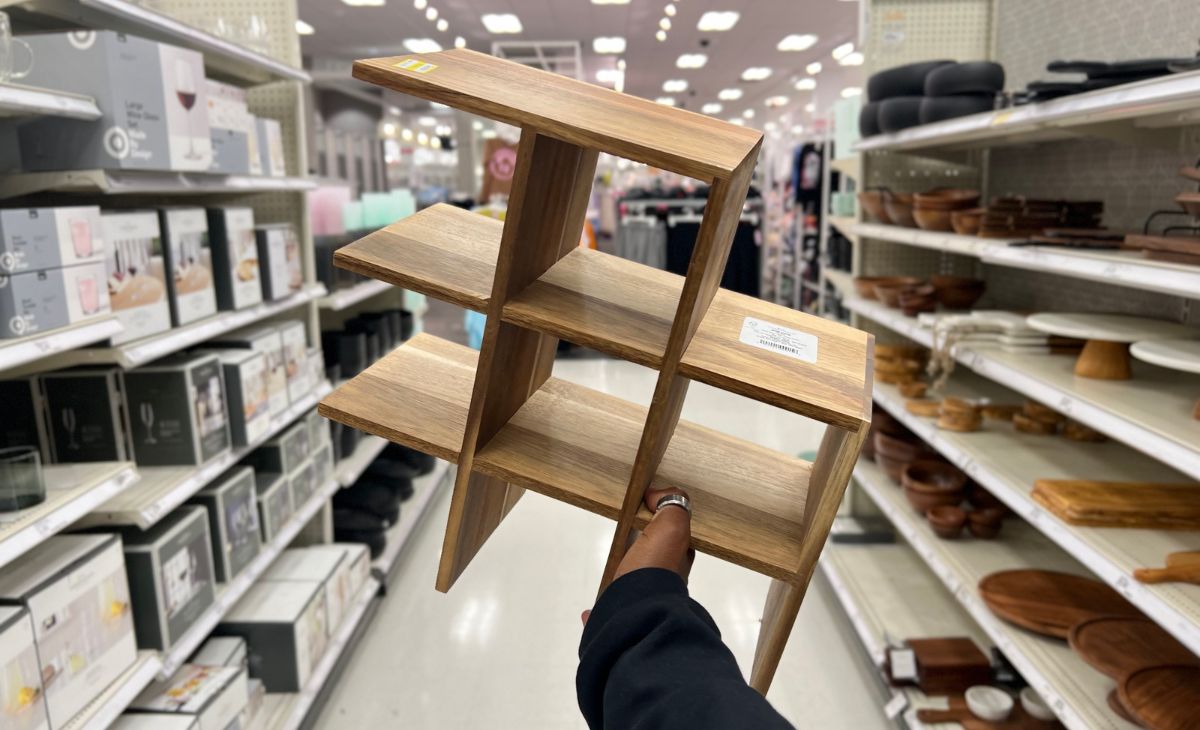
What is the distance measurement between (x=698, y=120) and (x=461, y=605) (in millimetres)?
2676

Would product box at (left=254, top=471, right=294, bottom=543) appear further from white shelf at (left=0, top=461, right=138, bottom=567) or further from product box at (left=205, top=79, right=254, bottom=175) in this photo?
product box at (left=205, top=79, right=254, bottom=175)

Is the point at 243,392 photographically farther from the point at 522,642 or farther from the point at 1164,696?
the point at 1164,696

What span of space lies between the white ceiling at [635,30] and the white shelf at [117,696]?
876cm

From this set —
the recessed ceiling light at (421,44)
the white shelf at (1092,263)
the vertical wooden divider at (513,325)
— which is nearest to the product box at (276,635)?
the vertical wooden divider at (513,325)

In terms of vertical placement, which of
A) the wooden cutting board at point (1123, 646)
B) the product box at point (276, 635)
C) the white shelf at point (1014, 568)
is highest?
the wooden cutting board at point (1123, 646)

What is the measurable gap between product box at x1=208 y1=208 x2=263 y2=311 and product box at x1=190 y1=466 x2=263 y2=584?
507 mm

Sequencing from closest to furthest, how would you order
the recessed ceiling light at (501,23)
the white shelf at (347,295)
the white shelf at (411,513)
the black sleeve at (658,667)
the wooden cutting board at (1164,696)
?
the black sleeve at (658,667)
the wooden cutting board at (1164,696)
the white shelf at (347,295)
the white shelf at (411,513)
the recessed ceiling light at (501,23)

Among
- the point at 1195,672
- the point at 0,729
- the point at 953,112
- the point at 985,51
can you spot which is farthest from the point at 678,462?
the point at 985,51

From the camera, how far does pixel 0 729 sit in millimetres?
1399

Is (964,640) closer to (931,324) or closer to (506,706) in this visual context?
(931,324)

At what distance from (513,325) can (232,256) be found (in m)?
1.59

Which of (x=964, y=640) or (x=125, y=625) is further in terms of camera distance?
(x=964, y=640)

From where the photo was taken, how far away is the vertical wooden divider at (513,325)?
1029 mm

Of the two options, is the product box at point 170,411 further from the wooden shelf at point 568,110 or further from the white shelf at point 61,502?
the wooden shelf at point 568,110
